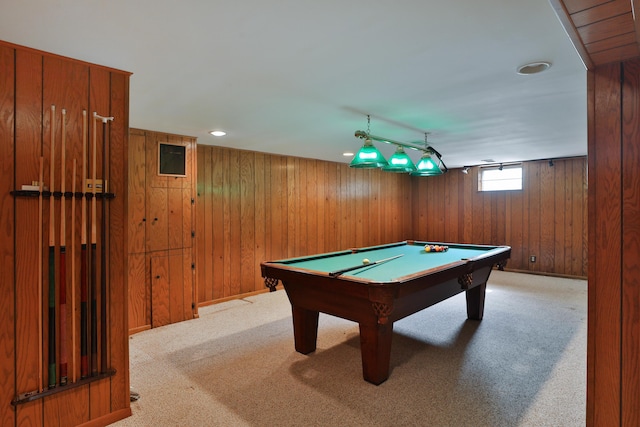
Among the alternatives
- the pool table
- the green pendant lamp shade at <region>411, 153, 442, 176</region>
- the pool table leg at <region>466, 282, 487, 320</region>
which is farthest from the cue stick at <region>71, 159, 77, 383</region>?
the pool table leg at <region>466, 282, 487, 320</region>

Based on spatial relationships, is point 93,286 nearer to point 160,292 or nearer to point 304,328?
point 304,328

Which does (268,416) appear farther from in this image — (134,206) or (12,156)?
(134,206)

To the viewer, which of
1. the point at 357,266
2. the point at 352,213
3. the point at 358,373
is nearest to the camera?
the point at 358,373

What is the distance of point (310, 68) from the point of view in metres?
2.15

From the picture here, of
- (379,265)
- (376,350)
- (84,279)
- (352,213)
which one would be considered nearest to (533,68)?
(379,265)

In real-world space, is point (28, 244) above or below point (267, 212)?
below

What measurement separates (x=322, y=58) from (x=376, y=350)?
2008 millimetres

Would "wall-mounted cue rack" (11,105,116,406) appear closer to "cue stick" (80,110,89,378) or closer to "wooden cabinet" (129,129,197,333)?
"cue stick" (80,110,89,378)

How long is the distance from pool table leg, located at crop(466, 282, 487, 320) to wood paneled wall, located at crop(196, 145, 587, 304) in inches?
111

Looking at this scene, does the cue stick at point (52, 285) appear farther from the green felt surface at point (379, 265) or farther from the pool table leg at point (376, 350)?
the pool table leg at point (376, 350)

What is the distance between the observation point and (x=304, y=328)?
10.0 feet

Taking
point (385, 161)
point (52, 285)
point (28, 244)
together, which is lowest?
point (52, 285)

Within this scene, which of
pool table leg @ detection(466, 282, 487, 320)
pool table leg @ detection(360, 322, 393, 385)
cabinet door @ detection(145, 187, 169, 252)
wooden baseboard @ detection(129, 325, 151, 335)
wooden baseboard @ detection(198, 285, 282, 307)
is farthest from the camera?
wooden baseboard @ detection(198, 285, 282, 307)

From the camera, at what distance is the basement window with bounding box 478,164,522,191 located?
22.2 ft
